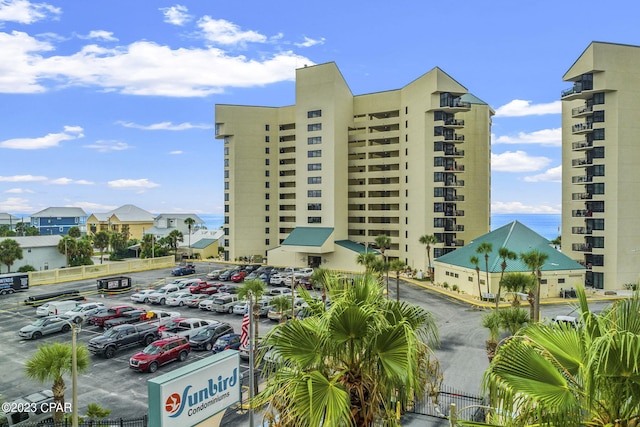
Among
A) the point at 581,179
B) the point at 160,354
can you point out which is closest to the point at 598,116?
the point at 581,179

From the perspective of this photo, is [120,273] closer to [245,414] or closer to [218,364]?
[245,414]

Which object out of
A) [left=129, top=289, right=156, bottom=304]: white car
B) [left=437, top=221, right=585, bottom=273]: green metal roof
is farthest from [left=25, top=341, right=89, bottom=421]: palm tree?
[left=437, top=221, right=585, bottom=273]: green metal roof

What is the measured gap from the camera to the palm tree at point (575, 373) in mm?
5156

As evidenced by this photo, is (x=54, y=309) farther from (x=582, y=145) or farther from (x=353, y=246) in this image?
(x=582, y=145)

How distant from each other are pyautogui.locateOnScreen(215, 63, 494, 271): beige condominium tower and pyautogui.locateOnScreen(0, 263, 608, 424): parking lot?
22187 millimetres

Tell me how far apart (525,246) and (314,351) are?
1920 inches

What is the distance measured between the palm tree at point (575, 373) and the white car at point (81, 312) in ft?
132

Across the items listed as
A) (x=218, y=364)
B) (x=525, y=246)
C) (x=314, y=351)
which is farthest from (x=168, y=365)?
(x=525, y=246)

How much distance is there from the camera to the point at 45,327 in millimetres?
34312

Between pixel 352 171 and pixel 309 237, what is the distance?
1681cm

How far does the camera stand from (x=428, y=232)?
2596 inches

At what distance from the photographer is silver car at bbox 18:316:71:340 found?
3331 cm

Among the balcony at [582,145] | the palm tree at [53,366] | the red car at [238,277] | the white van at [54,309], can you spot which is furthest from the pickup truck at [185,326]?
the balcony at [582,145]

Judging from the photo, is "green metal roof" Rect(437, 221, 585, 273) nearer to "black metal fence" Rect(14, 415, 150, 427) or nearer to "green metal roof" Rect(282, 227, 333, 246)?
"green metal roof" Rect(282, 227, 333, 246)
